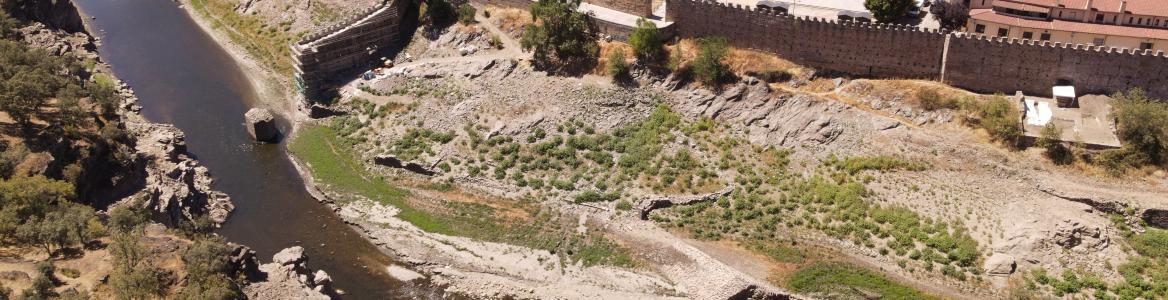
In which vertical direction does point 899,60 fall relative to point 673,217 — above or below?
above

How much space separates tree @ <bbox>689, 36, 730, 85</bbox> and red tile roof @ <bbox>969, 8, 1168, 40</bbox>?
47.6 ft

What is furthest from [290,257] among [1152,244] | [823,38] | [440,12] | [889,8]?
[1152,244]

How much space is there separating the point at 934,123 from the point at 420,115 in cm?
3270

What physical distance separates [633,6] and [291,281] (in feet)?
99.3

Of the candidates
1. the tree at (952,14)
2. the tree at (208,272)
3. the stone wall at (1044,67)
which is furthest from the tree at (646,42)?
the tree at (208,272)

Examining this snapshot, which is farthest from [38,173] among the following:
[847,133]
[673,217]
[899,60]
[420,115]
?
[899,60]

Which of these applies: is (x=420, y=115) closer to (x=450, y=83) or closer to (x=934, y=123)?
(x=450, y=83)

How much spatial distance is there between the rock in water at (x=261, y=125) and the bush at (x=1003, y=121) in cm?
4525

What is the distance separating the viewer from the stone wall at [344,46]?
72.4 meters

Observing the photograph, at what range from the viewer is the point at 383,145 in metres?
66.3

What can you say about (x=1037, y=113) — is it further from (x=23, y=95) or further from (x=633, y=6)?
(x=23, y=95)

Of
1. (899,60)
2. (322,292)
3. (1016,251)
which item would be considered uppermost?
(899,60)

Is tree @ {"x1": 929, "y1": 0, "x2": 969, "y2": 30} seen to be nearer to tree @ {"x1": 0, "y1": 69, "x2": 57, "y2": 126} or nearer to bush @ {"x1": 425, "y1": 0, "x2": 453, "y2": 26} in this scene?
bush @ {"x1": 425, "y1": 0, "x2": 453, "y2": 26}

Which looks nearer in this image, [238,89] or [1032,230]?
[1032,230]
